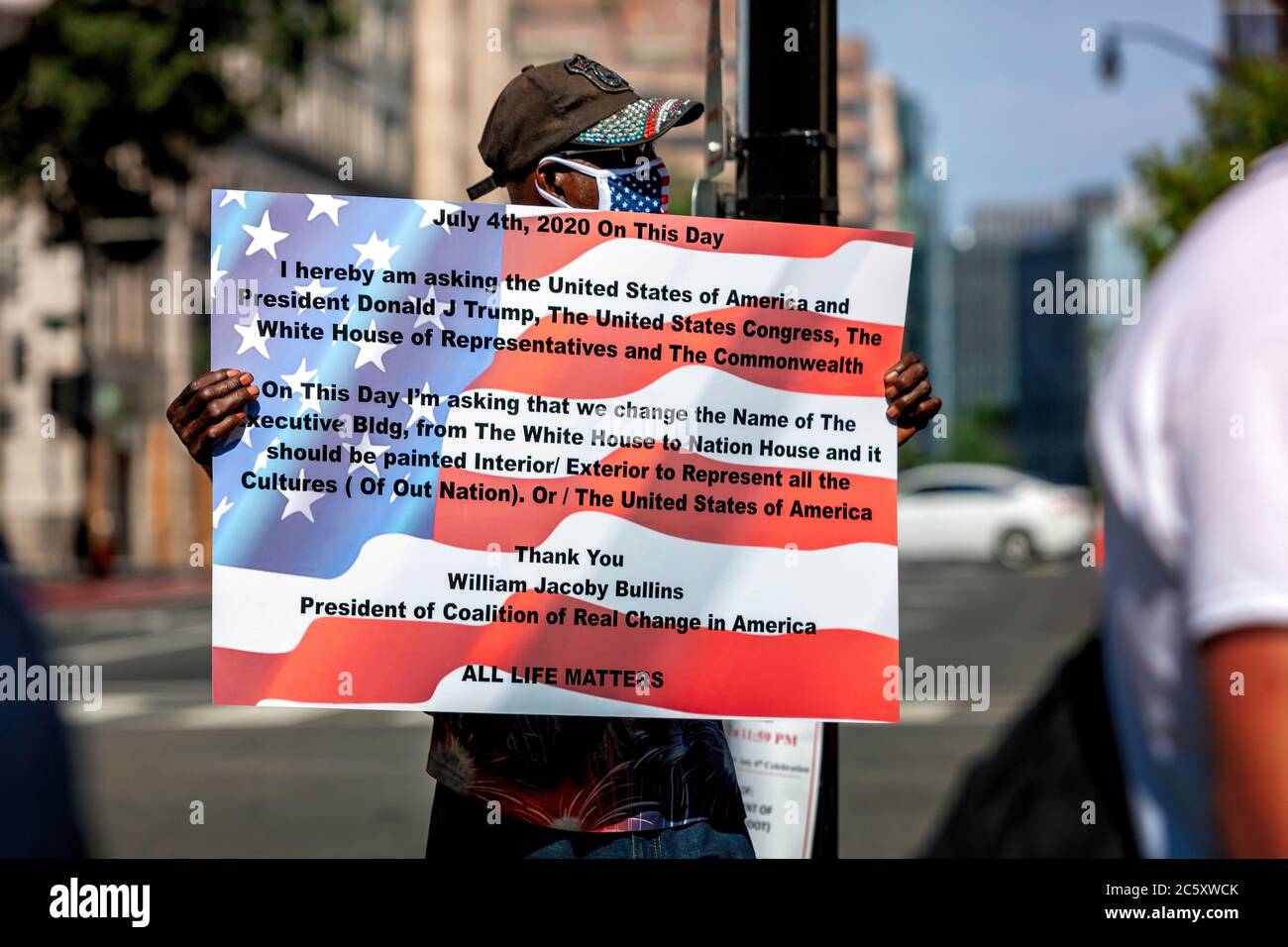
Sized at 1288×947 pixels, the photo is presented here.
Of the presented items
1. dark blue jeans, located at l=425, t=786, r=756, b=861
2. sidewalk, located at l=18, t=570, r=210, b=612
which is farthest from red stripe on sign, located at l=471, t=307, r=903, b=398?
sidewalk, located at l=18, t=570, r=210, b=612

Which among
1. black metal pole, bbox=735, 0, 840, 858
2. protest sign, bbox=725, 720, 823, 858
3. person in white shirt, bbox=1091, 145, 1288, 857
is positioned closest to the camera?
person in white shirt, bbox=1091, 145, 1288, 857

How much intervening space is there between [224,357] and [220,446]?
0.13 meters

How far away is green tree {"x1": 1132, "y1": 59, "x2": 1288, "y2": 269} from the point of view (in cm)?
1404

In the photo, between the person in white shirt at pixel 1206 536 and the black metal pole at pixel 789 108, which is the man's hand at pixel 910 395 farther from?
the person in white shirt at pixel 1206 536

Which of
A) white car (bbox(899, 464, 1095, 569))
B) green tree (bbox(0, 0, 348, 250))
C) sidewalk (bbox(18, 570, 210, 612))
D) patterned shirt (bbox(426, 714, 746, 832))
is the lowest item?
patterned shirt (bbox(426, 714, 746, 832))

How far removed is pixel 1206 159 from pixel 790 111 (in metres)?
14.8

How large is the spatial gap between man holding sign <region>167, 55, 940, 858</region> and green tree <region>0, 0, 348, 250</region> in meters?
17.8

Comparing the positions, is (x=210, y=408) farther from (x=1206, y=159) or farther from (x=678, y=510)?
(x=1206, y=159)

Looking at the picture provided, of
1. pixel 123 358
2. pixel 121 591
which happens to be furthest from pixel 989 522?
pixel 123 358

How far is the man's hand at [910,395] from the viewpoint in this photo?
2.75m

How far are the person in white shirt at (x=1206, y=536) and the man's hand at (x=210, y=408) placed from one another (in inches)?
61.5

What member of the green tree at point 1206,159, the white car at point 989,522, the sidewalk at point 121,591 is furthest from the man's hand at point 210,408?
the white car at point 989,522

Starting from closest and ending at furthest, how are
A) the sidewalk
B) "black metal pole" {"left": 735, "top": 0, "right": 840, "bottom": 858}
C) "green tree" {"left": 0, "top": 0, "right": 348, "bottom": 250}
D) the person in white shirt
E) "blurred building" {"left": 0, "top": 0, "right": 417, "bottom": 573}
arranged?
the person in white shirt, "black metal pole" {"left": 735, "top": 0, "right": 840, "bottom": 858}, "green tree" {"left": 0, "top": 0, "right": 348, "bottom": 250}, the sidewalk, "blurred building" {"left": 0, "top": 0, "right": 417, "bottom": 573}

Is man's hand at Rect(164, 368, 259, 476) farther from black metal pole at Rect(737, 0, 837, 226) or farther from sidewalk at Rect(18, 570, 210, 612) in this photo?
sidewalk at Rect(18, 570, 210, 612)
